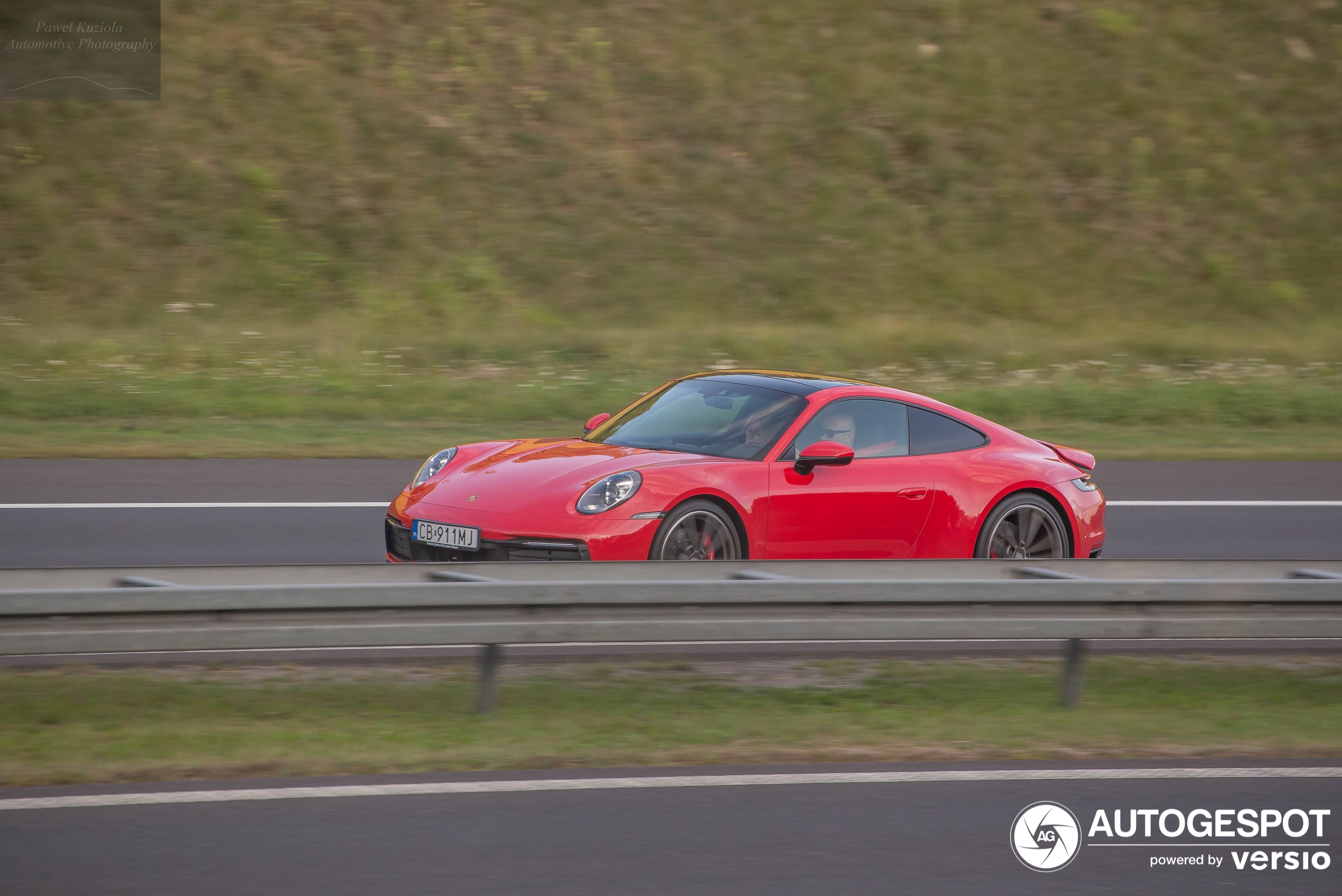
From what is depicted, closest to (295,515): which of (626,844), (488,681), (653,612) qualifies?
(488,681)

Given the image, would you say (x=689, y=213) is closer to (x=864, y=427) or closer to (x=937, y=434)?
(x=937, y=434)

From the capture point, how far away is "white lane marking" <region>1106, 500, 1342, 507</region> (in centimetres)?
1210

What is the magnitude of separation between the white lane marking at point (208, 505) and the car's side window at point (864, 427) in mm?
3941

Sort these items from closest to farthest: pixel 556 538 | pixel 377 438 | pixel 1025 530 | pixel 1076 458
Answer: pixel 556 538
pixel 1025 530
pixel 1076 458
pixel 377 438

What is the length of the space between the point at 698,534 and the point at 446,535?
1.32 m

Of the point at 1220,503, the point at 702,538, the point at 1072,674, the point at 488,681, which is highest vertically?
the point at 702,538

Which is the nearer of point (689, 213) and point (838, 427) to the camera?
Result: point (838, 427)

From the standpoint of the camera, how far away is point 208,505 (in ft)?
36.1

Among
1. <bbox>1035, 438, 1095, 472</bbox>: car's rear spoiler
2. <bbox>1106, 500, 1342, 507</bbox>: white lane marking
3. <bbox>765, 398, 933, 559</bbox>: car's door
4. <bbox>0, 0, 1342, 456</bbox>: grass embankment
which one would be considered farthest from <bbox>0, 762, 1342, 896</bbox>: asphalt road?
<bbox>0, 0, 1342, 456</bbox>: grass embankment

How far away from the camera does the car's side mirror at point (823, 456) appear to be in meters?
8.10

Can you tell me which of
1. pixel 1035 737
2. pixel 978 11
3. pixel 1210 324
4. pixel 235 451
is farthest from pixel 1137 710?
pixel 978 11

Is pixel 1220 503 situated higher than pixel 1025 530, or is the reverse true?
pixel 1025 530

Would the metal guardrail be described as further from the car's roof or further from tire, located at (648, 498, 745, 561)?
the car's roof

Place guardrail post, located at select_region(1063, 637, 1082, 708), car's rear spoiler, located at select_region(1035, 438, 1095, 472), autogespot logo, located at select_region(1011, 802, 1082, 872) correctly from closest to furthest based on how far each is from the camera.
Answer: autogespot logo, located at select_region(1011, 802, 1082, 872), guardrail post, located at select_region(1063, 637, 1082, 708), car's rear spoiler, located at select_region(1035, 438, 1095, 472)
